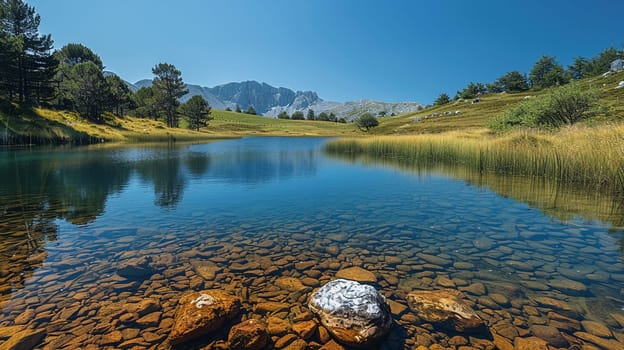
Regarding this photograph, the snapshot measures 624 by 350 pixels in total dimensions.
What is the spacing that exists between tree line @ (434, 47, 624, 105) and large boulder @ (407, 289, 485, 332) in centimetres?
13454

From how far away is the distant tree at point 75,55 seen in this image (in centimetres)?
9031

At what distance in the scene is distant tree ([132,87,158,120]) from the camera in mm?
93750

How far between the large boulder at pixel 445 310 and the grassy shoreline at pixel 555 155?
1207cm

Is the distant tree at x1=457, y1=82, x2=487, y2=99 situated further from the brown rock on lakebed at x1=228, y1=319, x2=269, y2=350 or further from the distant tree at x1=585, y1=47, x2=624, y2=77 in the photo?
the brown rock on lakebed at x1=228, y1=319, x2=269, y2=350

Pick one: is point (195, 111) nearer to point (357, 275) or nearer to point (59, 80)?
point (59, 80)

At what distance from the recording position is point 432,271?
19.6ft

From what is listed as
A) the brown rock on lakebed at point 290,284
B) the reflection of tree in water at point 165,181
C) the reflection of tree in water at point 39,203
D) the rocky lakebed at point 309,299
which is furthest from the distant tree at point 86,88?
the brown rock on lakebed at point 290,284

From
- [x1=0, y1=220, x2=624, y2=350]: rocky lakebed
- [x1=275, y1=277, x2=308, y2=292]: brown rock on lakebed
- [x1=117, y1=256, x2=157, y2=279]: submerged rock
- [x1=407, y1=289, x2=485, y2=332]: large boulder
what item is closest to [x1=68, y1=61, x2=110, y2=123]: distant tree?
[x1=0, y1=220, x2=624, y2=350]: rocky lakebed

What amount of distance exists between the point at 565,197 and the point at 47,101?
3573 inches

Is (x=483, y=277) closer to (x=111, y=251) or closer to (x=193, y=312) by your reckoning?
(x=193, y=312)

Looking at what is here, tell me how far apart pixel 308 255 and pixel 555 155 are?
15.7 metres

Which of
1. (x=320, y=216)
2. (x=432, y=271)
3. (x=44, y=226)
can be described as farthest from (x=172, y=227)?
(x=432, y=271)

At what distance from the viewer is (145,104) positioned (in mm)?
102688

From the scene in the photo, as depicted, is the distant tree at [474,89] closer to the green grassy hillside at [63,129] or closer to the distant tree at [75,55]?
the green grassy hillside at [63,129]
